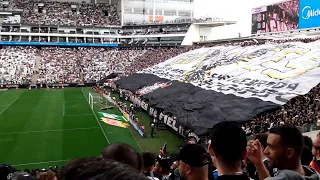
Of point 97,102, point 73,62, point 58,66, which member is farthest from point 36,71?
point 97,102

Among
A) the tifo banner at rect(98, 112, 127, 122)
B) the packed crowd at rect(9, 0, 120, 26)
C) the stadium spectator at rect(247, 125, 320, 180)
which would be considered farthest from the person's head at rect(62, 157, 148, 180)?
the packed crowd at rect(9, 0, 120, 26)

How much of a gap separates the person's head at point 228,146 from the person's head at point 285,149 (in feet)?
1.67

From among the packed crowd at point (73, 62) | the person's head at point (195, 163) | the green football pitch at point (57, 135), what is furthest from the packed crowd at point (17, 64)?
the person's head at point (195, 163)

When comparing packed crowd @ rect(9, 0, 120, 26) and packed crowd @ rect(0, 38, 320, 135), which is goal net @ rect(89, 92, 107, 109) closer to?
packed crowd @ rect(0, 38, 320, 135)

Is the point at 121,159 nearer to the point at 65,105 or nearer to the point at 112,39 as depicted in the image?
the point at 65,105

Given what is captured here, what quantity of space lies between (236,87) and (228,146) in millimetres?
20394

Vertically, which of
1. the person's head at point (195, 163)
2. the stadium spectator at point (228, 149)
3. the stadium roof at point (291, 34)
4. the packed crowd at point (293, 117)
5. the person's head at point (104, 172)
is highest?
the stadium roof at point (291, 34)

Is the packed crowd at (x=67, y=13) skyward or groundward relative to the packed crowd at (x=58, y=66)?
skyward

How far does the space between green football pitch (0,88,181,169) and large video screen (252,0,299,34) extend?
73.7ft

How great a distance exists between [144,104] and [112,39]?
4209cm

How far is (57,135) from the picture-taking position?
20453 millimetres

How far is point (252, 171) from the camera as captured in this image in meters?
5.84

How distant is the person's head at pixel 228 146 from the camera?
2754 mm

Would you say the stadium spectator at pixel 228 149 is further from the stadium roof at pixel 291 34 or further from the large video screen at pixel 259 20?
the large video screen at pixel 259 20
